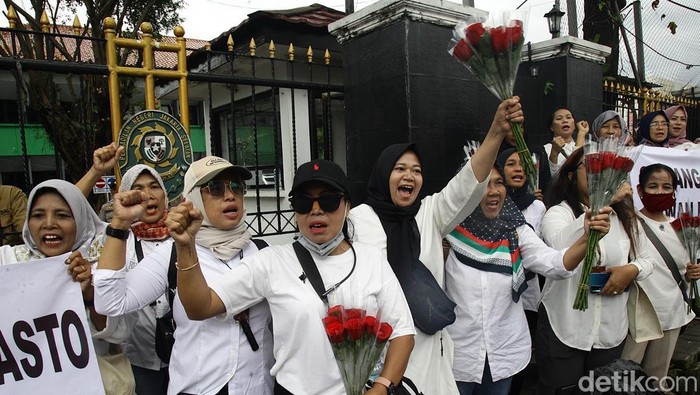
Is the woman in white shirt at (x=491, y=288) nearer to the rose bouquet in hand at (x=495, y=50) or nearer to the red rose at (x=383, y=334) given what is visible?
the rose bouquet in hand at (x=495, y=50)

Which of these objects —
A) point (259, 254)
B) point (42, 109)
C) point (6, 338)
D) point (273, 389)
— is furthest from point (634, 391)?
point (42, 109)

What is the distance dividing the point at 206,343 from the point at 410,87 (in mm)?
2628

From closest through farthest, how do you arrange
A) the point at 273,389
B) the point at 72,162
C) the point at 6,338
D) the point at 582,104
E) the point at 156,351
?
the point at 6,338, the point at 273,389, the point at 156,351, the point at 72,162, the point at 582,104

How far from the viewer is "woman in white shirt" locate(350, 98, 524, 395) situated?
2.27 meters

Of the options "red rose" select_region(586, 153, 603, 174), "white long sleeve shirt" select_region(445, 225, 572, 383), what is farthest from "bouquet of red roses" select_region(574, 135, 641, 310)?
"white long sleeve shirt" select_region(445, 225, 572, 383)

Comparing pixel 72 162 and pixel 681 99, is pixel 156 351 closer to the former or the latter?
pixel 72 162

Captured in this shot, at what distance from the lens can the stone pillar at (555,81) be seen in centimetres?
538

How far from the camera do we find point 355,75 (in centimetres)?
427

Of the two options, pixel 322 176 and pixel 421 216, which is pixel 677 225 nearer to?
pixel 421 216

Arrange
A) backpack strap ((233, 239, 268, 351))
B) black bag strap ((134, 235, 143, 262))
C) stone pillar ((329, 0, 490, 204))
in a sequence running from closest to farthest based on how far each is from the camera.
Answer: backpack strap ((233, 239, 268, 351)) → black bag strap ((134, 235, 143, 262)) → stone pillar ((329, 0, 490, 204))

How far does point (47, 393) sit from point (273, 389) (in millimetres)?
946

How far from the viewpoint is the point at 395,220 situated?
2.41 metres

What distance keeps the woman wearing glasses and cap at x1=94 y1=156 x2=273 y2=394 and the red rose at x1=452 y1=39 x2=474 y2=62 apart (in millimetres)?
1274

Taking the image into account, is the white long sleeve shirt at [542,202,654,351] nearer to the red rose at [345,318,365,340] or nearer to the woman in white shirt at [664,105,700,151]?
the red rose at [345,318,365,340]
